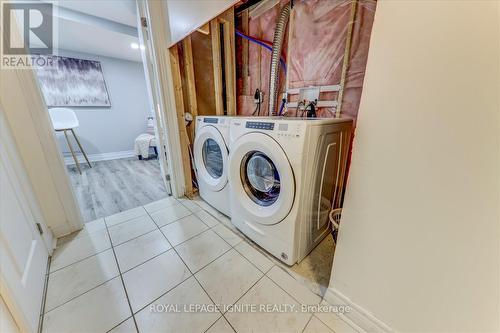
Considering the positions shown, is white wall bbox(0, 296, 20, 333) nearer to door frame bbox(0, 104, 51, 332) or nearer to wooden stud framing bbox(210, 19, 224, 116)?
door frame bbox(0, 104, 51, 332)

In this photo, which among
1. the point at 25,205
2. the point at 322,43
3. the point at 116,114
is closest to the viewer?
the point at 25,205

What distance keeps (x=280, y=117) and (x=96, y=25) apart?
3.03 metres

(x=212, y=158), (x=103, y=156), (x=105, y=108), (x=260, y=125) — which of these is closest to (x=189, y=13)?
(x=260, y=125)

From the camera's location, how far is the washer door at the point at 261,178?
101 cm

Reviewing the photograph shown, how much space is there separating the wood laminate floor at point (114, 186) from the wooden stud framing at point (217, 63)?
126 cm

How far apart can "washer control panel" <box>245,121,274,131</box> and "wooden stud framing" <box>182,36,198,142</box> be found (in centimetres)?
106

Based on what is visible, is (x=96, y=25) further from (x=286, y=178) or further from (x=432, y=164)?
(x=432, y=164)

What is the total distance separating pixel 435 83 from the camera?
0.53 metres

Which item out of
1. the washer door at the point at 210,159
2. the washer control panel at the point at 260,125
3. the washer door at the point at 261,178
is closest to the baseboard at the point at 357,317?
the washer door at the point at 261,178

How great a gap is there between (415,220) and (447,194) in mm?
128

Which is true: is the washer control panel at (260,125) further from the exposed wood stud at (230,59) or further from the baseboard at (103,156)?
the baseboard at (103,156)

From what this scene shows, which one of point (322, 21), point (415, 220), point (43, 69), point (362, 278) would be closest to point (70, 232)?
point (362, 278)

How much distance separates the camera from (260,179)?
131 centimetres

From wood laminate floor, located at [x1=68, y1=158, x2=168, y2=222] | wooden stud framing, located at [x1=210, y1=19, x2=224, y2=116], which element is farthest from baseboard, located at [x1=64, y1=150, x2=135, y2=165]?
wooden stud framing, located at [x1=210, y1=19, x2=224, y2=116]
